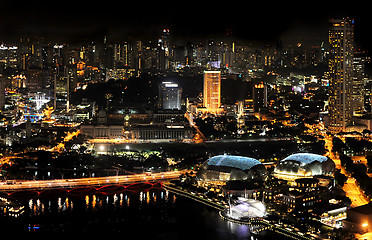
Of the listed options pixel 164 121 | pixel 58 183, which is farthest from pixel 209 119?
pixel 58 183

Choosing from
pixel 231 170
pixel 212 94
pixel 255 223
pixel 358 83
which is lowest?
pixel 255 223

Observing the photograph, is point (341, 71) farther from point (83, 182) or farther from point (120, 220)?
point (120, 220)

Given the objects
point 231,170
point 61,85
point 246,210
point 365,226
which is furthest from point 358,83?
point 61,85

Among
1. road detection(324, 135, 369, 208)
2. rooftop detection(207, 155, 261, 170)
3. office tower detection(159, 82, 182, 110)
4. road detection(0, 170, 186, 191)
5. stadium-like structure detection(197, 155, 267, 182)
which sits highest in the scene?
office tower detection(159, 82, 182, 110)

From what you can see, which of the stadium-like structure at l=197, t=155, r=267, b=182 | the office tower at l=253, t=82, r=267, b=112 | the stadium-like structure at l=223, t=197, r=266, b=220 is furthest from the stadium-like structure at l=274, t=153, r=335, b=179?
the office tower at l=253, t=82, r=267, b=112

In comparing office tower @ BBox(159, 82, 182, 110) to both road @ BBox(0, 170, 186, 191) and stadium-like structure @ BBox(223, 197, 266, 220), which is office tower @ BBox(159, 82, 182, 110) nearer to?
road @ BBox(0, 170, 186, 191)

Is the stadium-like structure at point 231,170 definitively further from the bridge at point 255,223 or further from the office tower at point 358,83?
the office tower at point 358,83

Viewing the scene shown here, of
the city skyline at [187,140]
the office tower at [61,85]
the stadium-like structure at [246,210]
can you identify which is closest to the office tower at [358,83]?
the city skyline at [187,140]
